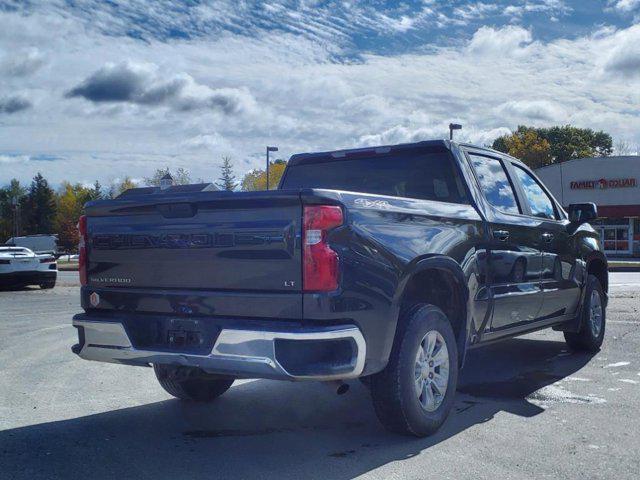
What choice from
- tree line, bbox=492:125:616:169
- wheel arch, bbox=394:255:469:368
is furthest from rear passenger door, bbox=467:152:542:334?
tree line, bbox=492:125:616:169

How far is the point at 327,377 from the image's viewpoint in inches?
157

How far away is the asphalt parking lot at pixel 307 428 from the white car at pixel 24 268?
11.3 metres

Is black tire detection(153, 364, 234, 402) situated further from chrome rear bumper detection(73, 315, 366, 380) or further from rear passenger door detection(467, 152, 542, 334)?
rear passenger door detection(467, 152, 542, 334)

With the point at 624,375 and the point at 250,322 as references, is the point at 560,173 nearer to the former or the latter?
the point at 624,375

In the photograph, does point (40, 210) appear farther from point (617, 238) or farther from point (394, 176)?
point (394, 176)

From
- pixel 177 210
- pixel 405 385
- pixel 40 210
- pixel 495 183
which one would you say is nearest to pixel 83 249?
pixel 177 210

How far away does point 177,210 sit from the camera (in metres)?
4.45

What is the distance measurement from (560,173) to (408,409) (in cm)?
5130

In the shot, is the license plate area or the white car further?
the white car

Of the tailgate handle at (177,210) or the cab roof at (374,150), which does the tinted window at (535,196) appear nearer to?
the cab roof at (374,150)

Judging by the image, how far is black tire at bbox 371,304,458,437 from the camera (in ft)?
14.6

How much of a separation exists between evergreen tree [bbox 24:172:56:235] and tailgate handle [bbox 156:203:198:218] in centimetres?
10707

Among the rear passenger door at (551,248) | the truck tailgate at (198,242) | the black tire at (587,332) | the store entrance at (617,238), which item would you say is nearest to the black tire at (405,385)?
the truck tailgate at (198,242)

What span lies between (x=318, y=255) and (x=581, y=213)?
13.7 feet
